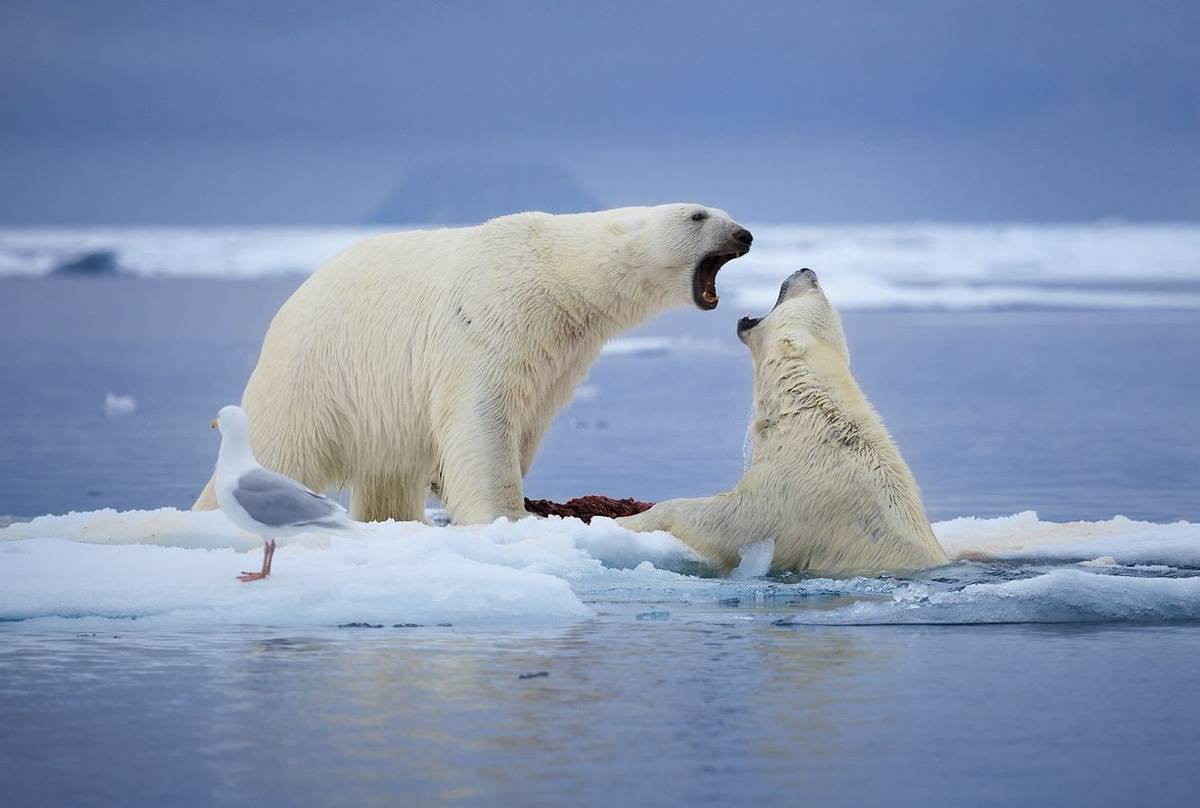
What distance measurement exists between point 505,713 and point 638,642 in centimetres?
102

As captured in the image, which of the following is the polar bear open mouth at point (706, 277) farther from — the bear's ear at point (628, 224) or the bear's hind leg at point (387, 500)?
the bear's hind leg at point (387, 500)

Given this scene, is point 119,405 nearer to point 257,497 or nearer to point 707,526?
point 707,526

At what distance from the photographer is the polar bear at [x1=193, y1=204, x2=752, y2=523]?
7.59 m

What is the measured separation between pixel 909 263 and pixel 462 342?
3795 centimetres

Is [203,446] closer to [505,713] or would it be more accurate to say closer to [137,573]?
[137,573]

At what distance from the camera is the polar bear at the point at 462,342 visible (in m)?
7.59

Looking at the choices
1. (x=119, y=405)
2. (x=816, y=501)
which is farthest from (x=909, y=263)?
(x=816, y=501)

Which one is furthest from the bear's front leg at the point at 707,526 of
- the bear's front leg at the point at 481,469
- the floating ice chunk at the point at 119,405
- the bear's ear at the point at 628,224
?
the floating ice chunk at the point at 119,405

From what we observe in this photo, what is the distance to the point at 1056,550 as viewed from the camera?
7348 mm

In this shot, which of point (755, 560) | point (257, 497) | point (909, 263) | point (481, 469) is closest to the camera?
point (257, 497)

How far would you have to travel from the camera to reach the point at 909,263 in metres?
44.7

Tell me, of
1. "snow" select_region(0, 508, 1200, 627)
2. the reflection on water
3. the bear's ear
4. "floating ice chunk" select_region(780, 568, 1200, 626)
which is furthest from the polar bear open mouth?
the reflection on water

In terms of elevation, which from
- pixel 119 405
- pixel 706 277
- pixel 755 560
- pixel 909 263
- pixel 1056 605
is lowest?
pixel 1056 605

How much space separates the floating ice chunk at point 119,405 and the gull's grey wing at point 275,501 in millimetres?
8284
